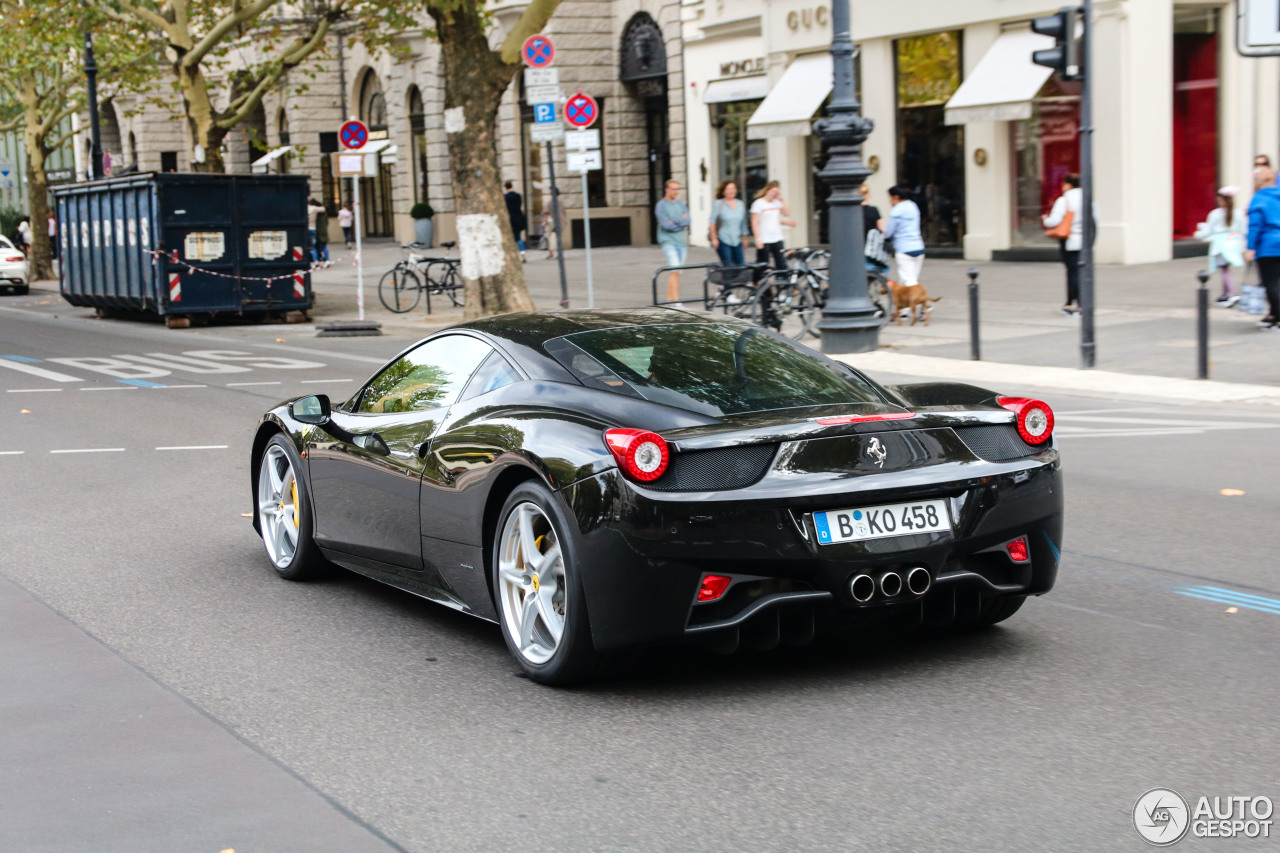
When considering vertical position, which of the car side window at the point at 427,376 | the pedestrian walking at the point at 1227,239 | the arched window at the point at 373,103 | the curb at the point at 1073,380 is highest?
the arched window at the point at 373,103

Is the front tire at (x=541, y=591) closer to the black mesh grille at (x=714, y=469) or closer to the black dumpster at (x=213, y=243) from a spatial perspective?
the black mesh grille at (x=714, y=469)

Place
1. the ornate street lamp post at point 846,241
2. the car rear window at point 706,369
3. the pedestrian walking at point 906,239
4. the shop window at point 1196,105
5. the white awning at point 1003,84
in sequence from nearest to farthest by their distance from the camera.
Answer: the car rear window at point 706,369 < the ornate street lamp post at point 846,241 < the pedestrian walking at point 906,239 < the shop window at point 1196,105 < the white awning at point 1003,84

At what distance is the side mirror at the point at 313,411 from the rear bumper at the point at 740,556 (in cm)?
204

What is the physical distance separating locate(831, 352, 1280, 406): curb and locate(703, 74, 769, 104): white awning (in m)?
18.4

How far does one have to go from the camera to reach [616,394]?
211 inches

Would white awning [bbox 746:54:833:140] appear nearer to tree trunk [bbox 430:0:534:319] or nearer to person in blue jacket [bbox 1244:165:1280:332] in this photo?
tree trunk [bbox 430:0:534:319]

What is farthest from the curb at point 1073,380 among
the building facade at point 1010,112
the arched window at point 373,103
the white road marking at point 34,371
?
the arched window at point 373,103

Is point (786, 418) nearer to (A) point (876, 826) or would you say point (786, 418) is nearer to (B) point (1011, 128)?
(A) point (876, 826)

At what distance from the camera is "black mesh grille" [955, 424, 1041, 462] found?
17.4ft

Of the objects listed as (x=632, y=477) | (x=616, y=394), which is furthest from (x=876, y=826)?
(x=616, y=394)

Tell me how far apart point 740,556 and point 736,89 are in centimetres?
3122

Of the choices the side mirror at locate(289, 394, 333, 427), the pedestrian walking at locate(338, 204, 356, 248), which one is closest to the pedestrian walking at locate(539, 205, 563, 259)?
the pedestrian walking at locate(338, 204, 356, 248)

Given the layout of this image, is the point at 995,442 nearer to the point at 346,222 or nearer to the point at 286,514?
the point at 286,514

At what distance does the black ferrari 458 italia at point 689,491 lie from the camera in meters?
4.88
